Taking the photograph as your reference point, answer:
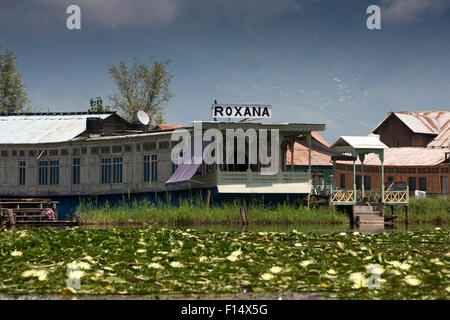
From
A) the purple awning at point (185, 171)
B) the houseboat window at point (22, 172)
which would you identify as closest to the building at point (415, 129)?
the purple awning at point (185, 171)

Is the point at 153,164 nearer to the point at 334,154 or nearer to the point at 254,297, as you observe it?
the point at 334,154

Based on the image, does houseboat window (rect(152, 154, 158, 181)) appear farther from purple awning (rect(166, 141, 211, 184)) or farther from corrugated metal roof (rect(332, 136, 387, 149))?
corrugated metal roof (rect(332, 136, 387, 149))

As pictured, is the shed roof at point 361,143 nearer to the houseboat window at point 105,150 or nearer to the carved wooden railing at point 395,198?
the carved wooden railing at point 395,198

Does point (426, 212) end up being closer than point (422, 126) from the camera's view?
Yes

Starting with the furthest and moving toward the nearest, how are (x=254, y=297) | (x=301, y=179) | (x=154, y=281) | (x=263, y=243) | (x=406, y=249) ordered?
(x=301, y=179) < (x=263, y=243) < (x=406, y=249) < (x=154, y=281) < (x=254, y=297)

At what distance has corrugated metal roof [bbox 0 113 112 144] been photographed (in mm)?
42938

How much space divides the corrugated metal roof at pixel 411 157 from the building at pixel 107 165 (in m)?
19.3

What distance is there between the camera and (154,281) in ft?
36.4

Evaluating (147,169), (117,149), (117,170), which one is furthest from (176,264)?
(117,149)

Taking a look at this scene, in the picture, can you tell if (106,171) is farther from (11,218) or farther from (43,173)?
(11,218)

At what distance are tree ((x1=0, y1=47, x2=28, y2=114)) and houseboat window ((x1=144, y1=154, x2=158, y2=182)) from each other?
39.7m

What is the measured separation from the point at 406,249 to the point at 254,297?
7.36 m

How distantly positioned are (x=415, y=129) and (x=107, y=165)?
34.2 metres
